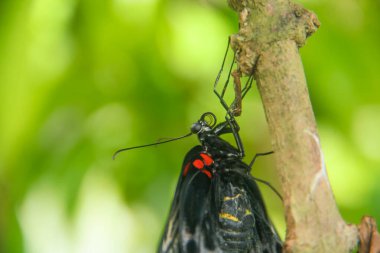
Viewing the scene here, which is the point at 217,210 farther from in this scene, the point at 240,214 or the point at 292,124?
the point at 292,124

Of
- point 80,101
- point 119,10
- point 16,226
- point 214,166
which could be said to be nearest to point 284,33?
point 214,166

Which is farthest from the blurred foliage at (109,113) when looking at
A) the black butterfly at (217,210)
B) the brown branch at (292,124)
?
the brown branch at (292,124)

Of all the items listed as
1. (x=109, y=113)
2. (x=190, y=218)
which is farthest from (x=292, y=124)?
(x=109, y=113)

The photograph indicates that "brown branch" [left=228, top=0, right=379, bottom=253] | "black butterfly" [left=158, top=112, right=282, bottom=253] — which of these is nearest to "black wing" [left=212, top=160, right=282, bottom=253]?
"black butterfly" [left=158, top=112, right=282, bottom=253]

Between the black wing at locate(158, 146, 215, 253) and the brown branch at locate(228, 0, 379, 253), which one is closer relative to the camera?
the brown branch at locate(228, 0, 379, 253)

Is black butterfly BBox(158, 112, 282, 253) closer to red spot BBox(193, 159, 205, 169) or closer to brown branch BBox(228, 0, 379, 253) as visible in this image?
red spot BBox(193, 159, 205, 169)

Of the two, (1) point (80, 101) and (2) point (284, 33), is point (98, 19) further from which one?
(2) point (284, 33)
